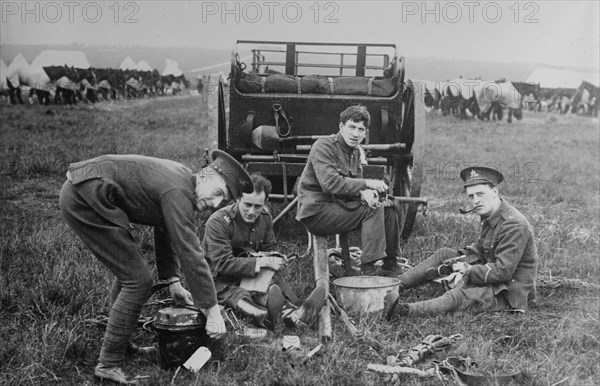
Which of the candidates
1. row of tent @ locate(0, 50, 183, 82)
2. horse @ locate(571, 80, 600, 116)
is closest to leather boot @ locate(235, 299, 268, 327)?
row of tent @ locate(0, 50, 183, 82)

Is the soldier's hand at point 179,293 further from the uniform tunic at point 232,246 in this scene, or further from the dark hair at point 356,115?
the dark hair at point 356,115

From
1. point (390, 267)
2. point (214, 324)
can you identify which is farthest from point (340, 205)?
point (214, 324)

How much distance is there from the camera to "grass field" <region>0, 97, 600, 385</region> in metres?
3.24

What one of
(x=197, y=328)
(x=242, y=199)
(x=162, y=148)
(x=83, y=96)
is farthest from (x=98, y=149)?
(x=83, y=96)

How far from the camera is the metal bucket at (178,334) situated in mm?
3209

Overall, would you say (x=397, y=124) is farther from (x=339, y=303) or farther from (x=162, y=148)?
(x=162, y=148)

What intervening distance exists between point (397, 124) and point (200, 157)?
5245mm

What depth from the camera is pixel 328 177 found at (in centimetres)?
472

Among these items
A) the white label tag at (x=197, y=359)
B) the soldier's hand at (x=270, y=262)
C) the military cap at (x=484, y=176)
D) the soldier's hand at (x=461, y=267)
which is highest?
the military cap at (x=484, y=176)

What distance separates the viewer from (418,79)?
6617mm

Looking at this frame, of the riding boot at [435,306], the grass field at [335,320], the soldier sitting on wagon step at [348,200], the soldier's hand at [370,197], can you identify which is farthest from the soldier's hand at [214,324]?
the soldier's hand at [370,197]

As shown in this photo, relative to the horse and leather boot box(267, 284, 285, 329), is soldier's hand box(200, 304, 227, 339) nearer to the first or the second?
leather boot box(267, 284, 285, 329)

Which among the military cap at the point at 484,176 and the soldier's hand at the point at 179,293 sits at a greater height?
the military cap at the point at 484,176

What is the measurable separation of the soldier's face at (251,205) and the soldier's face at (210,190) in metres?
0.95
